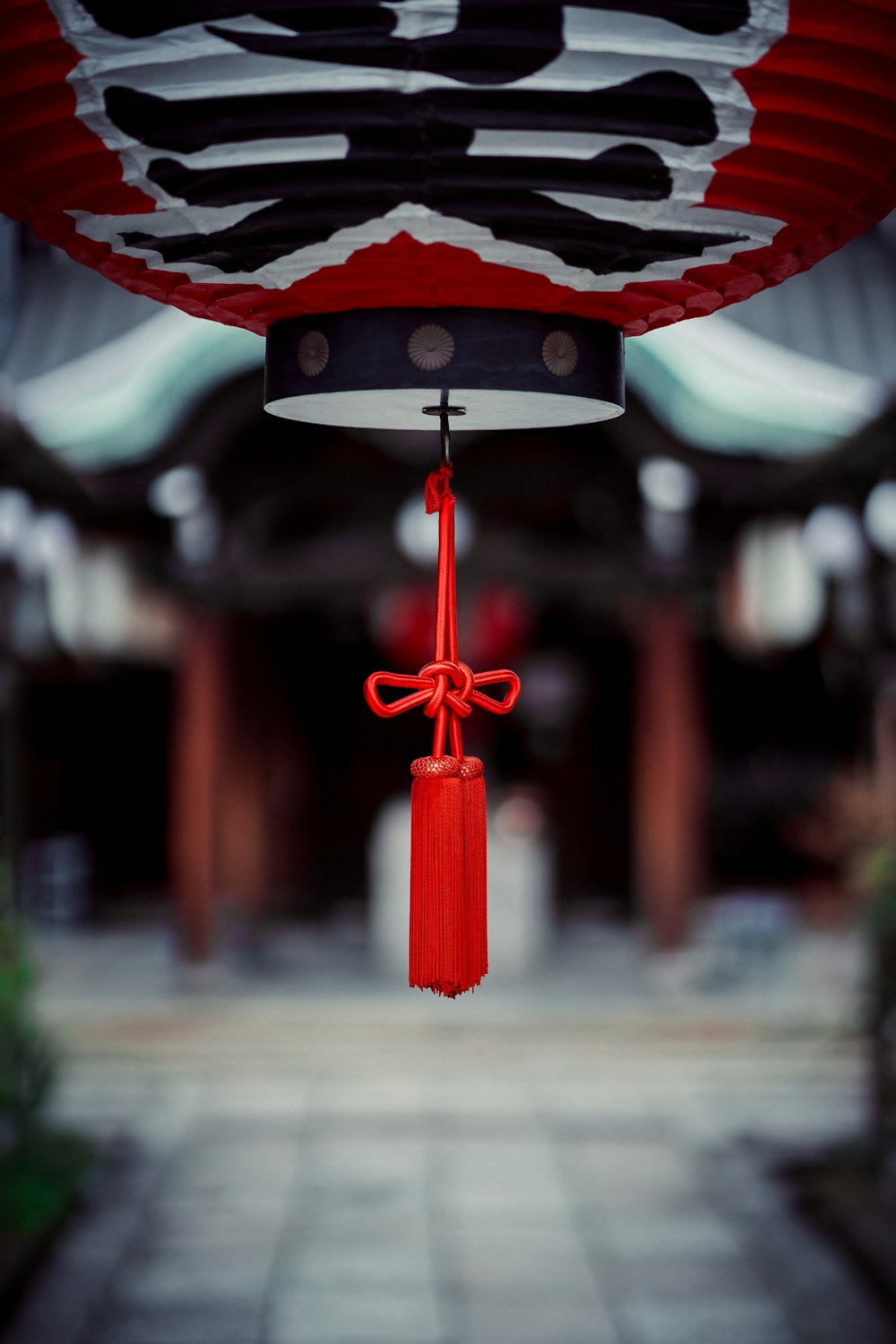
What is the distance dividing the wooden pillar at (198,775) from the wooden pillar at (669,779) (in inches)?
124

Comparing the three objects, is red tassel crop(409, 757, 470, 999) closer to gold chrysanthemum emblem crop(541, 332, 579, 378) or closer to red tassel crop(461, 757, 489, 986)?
red tassel crop(461, 757, 489, 986)

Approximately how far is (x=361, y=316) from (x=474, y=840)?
0.70 meters

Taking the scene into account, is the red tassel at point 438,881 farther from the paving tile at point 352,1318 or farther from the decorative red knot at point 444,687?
the paving tile at point 352,1318

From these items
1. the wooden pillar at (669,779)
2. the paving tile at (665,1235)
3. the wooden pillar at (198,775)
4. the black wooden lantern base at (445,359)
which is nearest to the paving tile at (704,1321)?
the paving tile at (665,1235)

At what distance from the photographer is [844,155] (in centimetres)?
201

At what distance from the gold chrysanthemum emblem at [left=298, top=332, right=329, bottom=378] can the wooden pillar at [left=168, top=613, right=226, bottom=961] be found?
34.0 feet

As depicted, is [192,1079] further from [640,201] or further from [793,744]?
[640,201]

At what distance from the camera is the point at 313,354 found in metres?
2.21

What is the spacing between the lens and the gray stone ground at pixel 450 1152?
6320 millimetres

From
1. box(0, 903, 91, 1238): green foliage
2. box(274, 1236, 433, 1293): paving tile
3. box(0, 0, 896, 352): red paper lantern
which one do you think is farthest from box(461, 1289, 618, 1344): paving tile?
box(0, 0, 896, 352): red paper lantern

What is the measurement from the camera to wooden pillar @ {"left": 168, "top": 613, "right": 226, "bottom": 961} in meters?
12.4

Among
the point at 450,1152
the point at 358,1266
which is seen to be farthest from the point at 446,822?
the point at 450,1152

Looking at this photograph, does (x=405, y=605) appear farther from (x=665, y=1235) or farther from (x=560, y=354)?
(x=560, y=354)

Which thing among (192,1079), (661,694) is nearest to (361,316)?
(192,1079)
